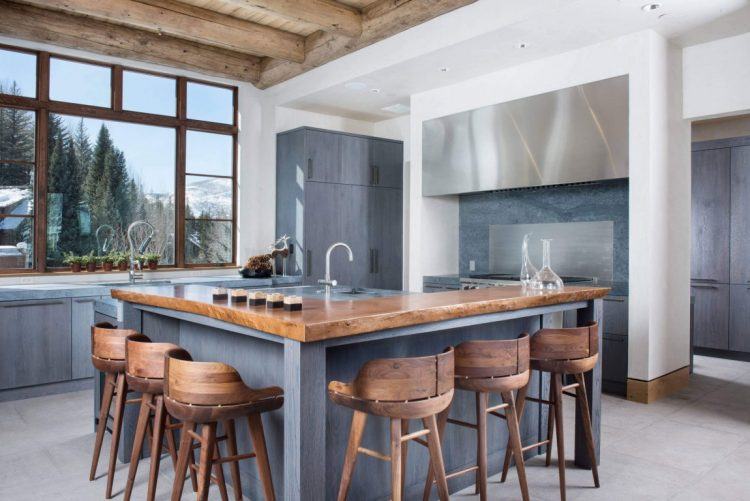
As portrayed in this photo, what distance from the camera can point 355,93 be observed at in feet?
19.8

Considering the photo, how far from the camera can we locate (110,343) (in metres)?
2.85

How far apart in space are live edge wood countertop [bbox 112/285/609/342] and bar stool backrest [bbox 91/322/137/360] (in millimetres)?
188

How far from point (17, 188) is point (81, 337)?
5.09 ft

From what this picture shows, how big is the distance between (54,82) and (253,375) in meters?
4.22

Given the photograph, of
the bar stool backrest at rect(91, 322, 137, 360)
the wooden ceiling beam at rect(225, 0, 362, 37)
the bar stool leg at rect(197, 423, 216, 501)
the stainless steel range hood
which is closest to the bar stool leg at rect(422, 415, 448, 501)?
the bar stool leg at rect(197, 423, 216, 501)

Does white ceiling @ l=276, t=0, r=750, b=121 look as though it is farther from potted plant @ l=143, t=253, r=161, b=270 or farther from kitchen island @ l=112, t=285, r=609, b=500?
potted plant @ l=143, t=253, r=161, b=270

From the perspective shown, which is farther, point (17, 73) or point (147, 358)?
point (17, 73)

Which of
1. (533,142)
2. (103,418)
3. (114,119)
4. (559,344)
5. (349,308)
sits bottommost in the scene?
(103,418)

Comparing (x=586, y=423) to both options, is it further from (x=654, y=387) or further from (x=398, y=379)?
(x=654, y=387)

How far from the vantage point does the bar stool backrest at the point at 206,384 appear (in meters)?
2.09

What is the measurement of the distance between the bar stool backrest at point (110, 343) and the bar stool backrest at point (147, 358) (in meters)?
0.32

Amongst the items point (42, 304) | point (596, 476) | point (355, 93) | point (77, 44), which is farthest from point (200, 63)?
point (596, 476)

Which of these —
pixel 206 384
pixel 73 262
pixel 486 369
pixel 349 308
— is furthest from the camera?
pixel 73 262

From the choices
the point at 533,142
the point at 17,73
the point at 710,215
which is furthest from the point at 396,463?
the point at 710,215
